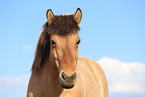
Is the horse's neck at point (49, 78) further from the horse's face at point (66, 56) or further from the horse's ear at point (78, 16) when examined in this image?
the horse's ear at point (78, 16)

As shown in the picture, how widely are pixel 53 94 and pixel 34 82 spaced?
62 cm

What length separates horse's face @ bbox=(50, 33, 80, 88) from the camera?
487 centimetres

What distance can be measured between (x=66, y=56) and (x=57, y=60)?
290mm

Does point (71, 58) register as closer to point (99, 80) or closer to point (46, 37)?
point (46, 37)

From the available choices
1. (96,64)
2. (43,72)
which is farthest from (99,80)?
(43,72)

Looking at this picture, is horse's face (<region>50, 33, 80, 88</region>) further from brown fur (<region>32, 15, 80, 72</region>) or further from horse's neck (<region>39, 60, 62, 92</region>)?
horse's neck (<region>39, 60, 62, 92</region>)

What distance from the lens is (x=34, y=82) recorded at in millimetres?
5902

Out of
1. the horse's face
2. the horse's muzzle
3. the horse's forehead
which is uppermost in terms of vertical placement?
the horse's forehead

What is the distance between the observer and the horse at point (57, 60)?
498cm

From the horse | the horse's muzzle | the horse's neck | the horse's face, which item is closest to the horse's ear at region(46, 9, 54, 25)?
the horse

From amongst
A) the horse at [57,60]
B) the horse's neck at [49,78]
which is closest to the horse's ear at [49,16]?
the horse at [57,60]

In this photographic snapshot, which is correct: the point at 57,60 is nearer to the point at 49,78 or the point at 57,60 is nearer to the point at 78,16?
the point at 49,78

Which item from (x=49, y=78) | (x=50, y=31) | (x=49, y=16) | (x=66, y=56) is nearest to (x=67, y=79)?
(x=66, y=56)

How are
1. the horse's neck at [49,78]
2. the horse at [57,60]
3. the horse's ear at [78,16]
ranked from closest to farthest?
the horse at [57,60] < the horse's neck at [49,78] < the horse's ear at [78,16]
